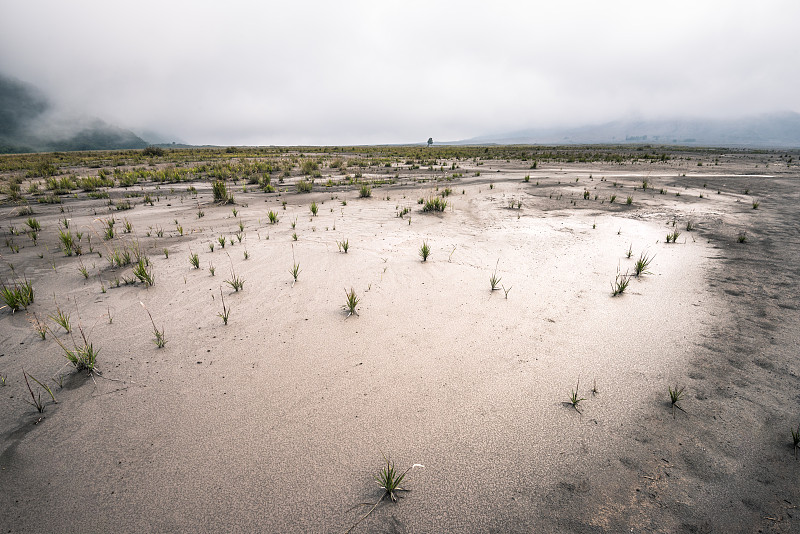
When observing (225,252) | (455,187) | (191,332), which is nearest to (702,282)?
(191,332)

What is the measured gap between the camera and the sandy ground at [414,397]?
6.55ft

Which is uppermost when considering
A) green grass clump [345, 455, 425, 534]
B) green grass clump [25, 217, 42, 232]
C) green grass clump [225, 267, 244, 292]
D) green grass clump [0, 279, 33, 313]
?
green grass clump [25, 217, 42, 232]

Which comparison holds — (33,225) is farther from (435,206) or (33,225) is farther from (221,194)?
(435,206)

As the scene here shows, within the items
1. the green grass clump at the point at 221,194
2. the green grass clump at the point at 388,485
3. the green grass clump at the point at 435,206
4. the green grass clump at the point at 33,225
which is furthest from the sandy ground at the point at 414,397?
the green grass clump at the point at 221,194

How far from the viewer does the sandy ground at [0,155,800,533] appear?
78.5 inches

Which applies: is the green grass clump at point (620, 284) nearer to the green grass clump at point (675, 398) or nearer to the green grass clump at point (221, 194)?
the green grass clump at point (675, 398)

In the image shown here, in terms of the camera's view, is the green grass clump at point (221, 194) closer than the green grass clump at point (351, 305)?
No

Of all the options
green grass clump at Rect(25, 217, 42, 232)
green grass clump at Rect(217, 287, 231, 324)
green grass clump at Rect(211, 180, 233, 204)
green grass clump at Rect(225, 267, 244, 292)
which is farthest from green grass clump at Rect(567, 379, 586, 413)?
green grass clump at Rect(211, 180, 233, 204)

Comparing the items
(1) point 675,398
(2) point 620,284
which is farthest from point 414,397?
(2) point 620,284

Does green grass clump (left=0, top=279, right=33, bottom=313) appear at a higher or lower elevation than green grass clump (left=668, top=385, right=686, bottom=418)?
higher

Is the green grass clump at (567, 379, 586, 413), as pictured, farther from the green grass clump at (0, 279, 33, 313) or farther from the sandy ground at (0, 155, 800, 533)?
the green grass clump at (0, 279, 33, 313)

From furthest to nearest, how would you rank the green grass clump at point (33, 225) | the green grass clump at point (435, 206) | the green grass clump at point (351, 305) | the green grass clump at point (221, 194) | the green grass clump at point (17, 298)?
the green grass clump at point (221, 194) < the green grass clump at point (435, 206) < the green grass clump at point (33, 225) < the green grass clump at point (351, 305) < the green grass clump at point (17, 298)

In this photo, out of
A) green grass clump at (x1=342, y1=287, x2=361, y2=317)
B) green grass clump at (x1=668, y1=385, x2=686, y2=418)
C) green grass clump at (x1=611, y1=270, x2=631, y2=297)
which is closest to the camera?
green grass clump at (x1=668, y1=385, x2=686, y2=418)

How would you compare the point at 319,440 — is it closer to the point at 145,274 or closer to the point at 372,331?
the point at 372,331
